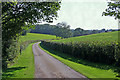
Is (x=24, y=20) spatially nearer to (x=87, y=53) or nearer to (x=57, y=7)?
(x=57, y=7)

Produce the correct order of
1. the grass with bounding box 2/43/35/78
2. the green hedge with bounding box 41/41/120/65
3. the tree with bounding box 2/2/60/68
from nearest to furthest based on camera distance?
the tree with bounding box 2/2/60/68, the grass with bounding box 2/43/35/78, the green hedge with bounding box 41/41/120/65

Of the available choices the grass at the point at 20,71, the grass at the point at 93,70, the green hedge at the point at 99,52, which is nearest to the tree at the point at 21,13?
the grass at the point at 20,71

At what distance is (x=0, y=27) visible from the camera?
13.3 metres

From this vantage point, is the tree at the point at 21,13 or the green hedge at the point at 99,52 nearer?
the tree at the point at 21,13

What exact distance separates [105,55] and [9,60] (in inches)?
652

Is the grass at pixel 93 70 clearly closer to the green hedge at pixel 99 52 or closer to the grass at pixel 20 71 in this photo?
the green hedge at pixel 99 52

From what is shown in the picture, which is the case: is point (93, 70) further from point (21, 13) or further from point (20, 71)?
point (21, 13)

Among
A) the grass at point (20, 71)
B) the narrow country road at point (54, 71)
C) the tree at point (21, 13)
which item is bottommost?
the grass at point (20, 71)

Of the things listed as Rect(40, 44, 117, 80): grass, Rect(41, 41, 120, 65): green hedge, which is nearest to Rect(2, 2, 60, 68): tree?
Rect(40, 44, 117, 80): grass

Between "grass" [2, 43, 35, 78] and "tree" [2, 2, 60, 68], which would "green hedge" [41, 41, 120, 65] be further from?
"tree" [2, 2, 60, 68]

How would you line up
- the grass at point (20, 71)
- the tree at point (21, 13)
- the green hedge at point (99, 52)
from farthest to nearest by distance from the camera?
the green hedge at point (99, 52), the grass at point (20, 71), the tree at point (21, 13)

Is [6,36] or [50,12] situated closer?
[6,36]

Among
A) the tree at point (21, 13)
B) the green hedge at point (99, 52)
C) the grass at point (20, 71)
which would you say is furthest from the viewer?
the green hedge at point (99, 52)

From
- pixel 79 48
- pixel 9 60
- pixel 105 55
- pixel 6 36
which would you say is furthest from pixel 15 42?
pixel 105 55
